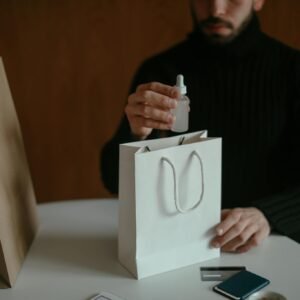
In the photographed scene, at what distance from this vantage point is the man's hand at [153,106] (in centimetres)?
80

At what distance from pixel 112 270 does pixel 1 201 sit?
22cm

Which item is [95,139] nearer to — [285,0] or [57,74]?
[57,74]

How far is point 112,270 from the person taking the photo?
785 mm

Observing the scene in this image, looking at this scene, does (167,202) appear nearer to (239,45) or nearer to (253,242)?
(253,242)

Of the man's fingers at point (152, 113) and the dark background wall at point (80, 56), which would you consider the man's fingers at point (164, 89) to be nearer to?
the man's fingers at point (152, 113)

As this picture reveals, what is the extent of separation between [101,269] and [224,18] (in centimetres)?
91

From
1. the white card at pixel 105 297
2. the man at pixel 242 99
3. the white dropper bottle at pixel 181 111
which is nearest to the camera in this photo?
the white card at pixel 105 297

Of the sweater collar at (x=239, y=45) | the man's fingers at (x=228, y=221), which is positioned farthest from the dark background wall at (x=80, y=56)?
the man's fingers at (x=228, y=221)

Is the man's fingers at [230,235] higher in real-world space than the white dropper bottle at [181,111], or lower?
lower

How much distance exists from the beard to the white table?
2.31ft

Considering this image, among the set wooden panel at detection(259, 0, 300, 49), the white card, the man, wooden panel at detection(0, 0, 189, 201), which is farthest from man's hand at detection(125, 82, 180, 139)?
wooden panel at detection(259, 0, 300, 49)

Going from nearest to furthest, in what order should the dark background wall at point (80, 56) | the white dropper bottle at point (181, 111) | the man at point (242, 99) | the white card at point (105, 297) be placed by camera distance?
the white card at point (105, 297)
the white dropper bottle at point (181, 111)
the man at point (242, 99)
the dark background wall at point (80, 56)

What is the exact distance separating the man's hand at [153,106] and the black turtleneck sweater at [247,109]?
1.41 feet

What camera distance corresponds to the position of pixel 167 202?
0.74 metres
